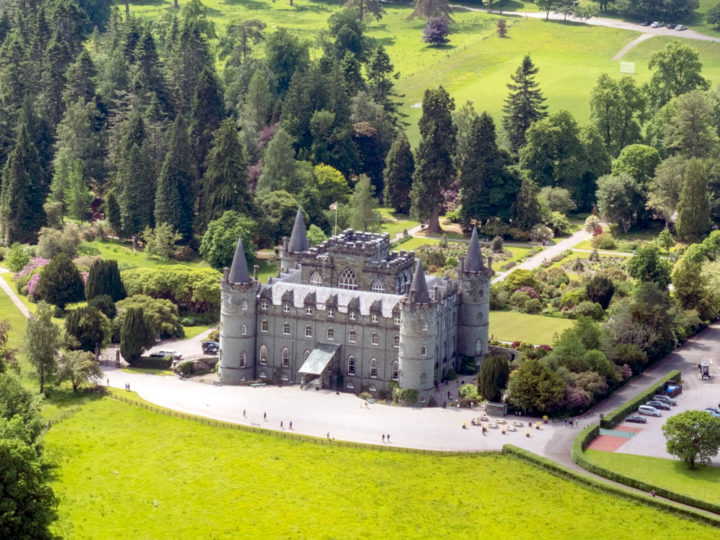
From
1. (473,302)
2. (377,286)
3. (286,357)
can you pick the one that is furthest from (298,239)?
(473,302)

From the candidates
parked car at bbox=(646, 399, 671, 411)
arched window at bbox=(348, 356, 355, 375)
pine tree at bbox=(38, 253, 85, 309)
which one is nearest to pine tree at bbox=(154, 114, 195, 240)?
pine tree at bbox=(38, 253, 85, 309)

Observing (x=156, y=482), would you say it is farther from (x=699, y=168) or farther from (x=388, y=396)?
(x=699, y=168)

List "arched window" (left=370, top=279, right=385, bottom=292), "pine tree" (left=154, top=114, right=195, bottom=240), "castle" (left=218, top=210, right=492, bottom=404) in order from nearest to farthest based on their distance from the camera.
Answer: "castle" (left=218, top=210, right=492, bottom=404)
"arched window" (left=370, top=279, right=385, bottom=292)
"pine tree" (left=154, top=114, right=195, bottom=240)

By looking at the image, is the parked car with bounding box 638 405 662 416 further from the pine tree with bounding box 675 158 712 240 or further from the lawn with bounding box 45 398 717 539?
the pine tree with bounding box 675 158 712 240

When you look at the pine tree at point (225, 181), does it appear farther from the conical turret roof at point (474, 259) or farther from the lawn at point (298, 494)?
the lawn at point (298, 494)

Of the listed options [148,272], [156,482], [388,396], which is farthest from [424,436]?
[148,272]

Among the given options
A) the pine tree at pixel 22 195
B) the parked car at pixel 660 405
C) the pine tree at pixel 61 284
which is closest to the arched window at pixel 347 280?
the parked car at pixel 660 405
